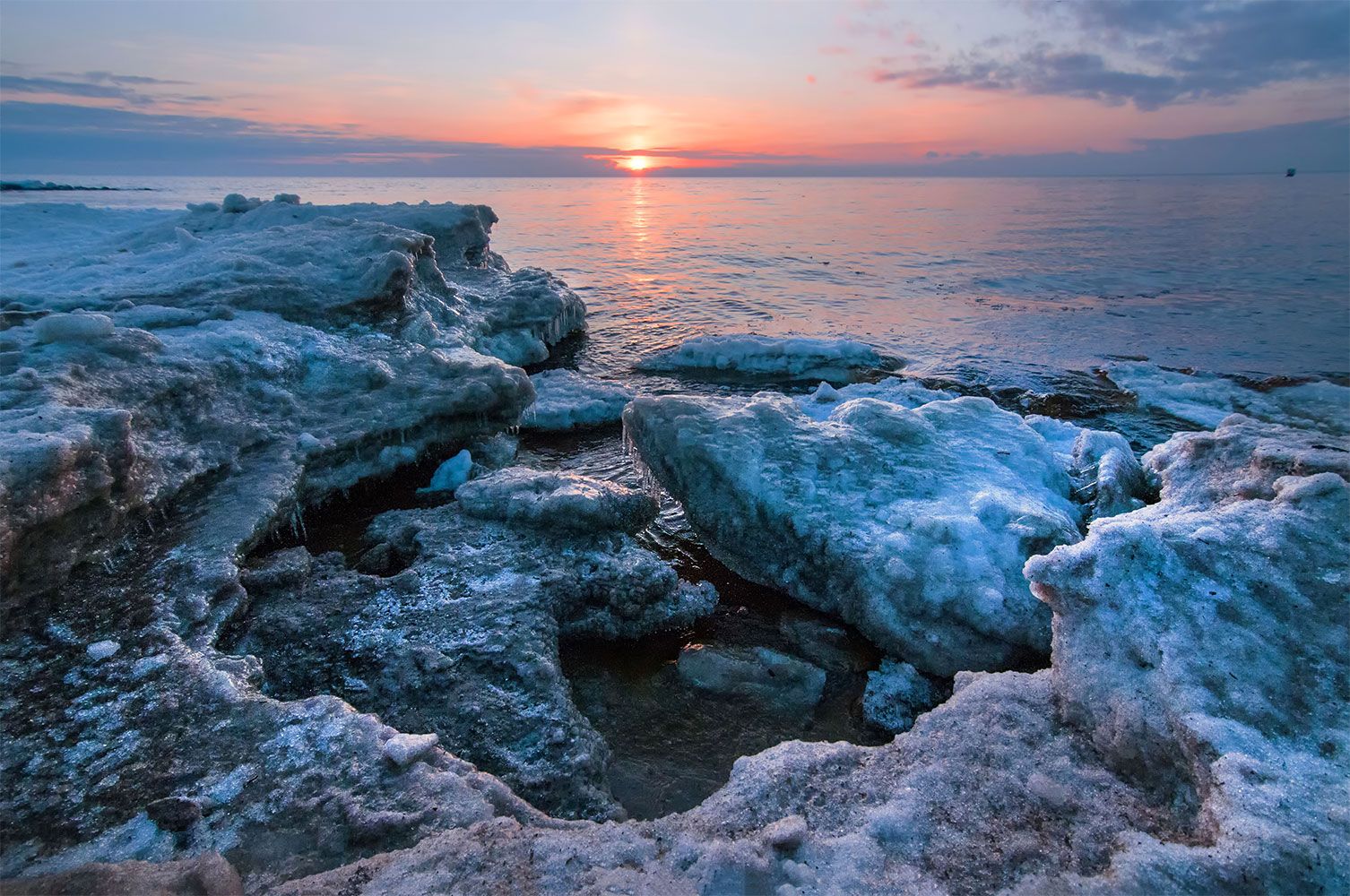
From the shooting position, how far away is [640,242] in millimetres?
35125

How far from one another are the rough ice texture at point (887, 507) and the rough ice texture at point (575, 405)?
3.36m

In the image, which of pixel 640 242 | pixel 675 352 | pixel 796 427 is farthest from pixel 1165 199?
pixel 796 427

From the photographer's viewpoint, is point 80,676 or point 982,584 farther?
point 982,584

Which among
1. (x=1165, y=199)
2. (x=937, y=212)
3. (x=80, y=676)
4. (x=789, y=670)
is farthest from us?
(x=1165, y=199)

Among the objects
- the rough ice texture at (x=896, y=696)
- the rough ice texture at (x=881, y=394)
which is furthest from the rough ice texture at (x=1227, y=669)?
the rough ice texture at (x=881, y=394)

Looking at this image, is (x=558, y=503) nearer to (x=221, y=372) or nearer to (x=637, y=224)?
(x=221, y=372)

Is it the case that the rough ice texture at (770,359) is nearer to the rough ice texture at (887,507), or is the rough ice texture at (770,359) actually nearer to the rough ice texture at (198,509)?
the rough ice texture at (198,509)

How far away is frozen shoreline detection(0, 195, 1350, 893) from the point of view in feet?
A: 8.88

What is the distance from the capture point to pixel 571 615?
5.51 m

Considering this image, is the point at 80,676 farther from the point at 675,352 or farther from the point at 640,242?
the point at 640,242

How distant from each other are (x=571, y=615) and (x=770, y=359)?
31.8ft

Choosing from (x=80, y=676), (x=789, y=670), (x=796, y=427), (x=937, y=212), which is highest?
(x=937, y=212)

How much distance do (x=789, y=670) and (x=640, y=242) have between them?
32.7 meters

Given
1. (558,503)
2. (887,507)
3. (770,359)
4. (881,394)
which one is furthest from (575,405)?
(887,507)
